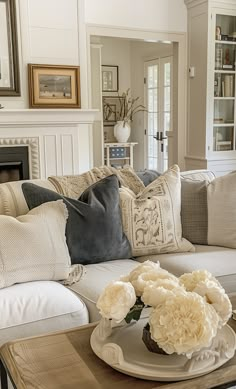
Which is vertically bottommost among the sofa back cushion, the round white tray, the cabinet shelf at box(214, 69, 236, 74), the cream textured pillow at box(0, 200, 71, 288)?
the round white tray

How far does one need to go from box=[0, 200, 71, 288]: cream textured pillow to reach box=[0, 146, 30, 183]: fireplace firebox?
2331 millimetres

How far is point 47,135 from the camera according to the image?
434 centimetres

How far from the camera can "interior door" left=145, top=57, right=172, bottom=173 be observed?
6797mm

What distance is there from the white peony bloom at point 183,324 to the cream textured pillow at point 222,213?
1.35m

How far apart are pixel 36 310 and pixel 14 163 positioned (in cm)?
279

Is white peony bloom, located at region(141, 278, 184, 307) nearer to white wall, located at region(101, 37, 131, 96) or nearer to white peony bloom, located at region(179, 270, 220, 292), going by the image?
white peony bloom, located at region(179, 270, 220, 292)

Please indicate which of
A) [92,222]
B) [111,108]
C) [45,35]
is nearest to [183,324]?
[92,222]

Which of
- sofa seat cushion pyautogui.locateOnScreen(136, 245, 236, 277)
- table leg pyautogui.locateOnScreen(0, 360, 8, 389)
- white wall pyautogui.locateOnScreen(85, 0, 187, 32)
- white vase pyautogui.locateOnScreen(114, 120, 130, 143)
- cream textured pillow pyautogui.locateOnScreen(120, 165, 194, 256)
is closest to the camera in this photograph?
table leg pyautogui.locateOnScreen(0, 360, 8, 389)

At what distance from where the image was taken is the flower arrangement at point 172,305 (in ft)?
3.51

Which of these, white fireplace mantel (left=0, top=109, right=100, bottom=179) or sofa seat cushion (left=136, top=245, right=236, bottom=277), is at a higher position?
white fireplace mantel (left=0, top=109, right=100, bottom=179)

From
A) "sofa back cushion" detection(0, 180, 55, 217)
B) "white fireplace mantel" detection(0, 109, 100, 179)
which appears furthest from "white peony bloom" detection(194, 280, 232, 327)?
"white fireplace mantel" detection(0, 109, 100, 179)

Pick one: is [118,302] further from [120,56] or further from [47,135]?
[120,56]

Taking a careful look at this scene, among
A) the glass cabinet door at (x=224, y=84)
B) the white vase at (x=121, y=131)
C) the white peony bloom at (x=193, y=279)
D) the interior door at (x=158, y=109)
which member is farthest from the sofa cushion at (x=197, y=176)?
the white vase at (x=121, y=131)

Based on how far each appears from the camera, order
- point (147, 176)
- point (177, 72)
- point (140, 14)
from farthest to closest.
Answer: point (177, 72) < point (140, 14) < point (147, 176)
